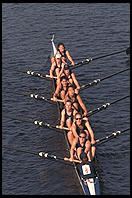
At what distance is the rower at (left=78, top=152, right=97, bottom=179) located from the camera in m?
28.8

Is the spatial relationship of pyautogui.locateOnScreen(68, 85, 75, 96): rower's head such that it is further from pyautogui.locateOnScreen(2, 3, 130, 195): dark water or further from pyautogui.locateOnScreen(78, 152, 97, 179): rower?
pyautogui.locateOnScreen(78, 152, 97, 179): rower

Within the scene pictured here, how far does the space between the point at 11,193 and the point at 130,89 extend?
12327 millimetres

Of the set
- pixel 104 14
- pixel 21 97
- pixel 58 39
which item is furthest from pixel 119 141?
pixel 104 14

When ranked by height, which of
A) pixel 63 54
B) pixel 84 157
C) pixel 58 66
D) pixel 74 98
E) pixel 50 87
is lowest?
pixel 84 157

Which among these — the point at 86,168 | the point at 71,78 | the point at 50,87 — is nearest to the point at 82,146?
the point at 86,168

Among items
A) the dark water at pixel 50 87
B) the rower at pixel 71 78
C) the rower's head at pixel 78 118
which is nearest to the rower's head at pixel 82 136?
the rower's head at pixel 78 118

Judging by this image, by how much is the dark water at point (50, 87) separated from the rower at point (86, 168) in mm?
875

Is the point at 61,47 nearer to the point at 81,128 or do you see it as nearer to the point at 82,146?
the point at 81,128

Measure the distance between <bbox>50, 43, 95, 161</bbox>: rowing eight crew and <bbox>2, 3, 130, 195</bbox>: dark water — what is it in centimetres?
148

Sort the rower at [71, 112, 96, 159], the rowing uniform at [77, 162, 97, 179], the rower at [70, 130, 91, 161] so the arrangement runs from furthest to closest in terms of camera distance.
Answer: the rower at [71, 112, 96, 159], the rower at [70, 130, 91, 161], the rowing uniform at [77, 162, 97, 179]

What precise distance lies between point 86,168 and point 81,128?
2.21 m

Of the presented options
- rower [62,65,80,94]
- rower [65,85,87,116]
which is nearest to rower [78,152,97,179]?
rower [65,85,87,116]

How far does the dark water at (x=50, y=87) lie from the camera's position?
3075cm

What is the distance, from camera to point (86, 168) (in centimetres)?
2898
